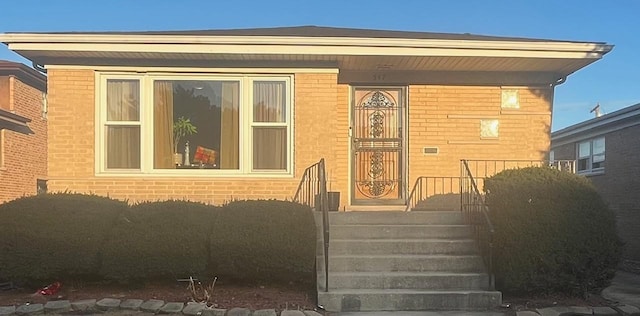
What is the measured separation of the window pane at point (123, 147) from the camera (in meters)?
9.62

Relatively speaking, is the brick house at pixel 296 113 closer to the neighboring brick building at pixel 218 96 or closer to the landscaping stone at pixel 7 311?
the neighboring brick building at pixel 218 96

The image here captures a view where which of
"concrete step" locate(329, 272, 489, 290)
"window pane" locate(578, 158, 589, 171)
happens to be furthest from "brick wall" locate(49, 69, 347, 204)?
"window pane" locate(578, 158, 589, 171)

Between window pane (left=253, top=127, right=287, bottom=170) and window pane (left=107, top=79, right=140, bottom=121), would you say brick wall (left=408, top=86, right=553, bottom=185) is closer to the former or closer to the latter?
window pane (left=253, top=127, right=287, bottom=170)

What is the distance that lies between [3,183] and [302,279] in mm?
15408

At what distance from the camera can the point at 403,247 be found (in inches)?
309

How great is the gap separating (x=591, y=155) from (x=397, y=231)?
11.9m

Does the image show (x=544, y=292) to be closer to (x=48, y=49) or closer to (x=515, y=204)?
(x=515, y=204)

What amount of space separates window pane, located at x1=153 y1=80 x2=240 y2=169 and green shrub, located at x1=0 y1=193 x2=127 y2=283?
255 cm

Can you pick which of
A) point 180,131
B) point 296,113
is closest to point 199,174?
point 180,131

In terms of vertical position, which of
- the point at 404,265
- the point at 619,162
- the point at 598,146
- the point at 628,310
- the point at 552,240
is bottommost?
the point at 628,310

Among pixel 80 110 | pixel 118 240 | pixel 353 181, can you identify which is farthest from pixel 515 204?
pixel 80 110

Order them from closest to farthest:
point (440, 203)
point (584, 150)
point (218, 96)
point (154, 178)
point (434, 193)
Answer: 1. point (154, 178)
2. point (218, 96)
3. point (440, 203)
4. point (434, 193)
5. point (584, 150)

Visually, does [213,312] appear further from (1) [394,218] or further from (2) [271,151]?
(2) [271,151]

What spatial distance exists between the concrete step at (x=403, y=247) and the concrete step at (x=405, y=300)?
96cm
